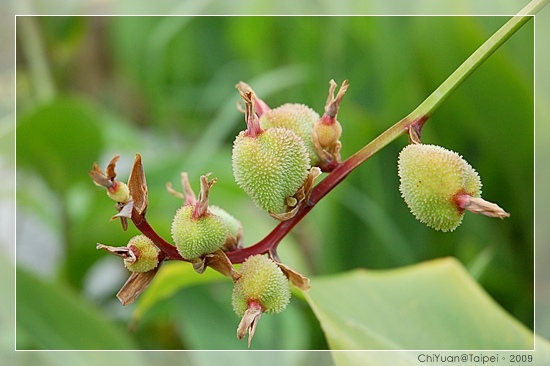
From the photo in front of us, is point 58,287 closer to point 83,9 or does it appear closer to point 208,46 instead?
point 83,9

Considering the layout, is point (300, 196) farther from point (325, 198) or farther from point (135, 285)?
point (325, 198)

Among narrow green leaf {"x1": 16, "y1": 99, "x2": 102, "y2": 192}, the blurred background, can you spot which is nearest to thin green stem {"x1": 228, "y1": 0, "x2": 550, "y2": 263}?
the blurred background

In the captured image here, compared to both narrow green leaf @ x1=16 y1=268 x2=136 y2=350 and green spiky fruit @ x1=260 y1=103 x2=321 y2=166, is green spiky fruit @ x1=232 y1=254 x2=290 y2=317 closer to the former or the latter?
green spiky fruit @ x1=260 y1=103 x2=321 y2=166

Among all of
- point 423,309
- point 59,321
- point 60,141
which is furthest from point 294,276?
point 60,141

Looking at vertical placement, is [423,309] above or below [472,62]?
below

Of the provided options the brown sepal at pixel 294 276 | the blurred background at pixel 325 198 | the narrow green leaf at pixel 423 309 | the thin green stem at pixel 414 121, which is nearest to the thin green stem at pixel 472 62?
the thin green stem at pixel 414 121

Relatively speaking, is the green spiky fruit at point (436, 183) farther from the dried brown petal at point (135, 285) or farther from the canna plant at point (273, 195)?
the dried brown petal at point (135, 285)
